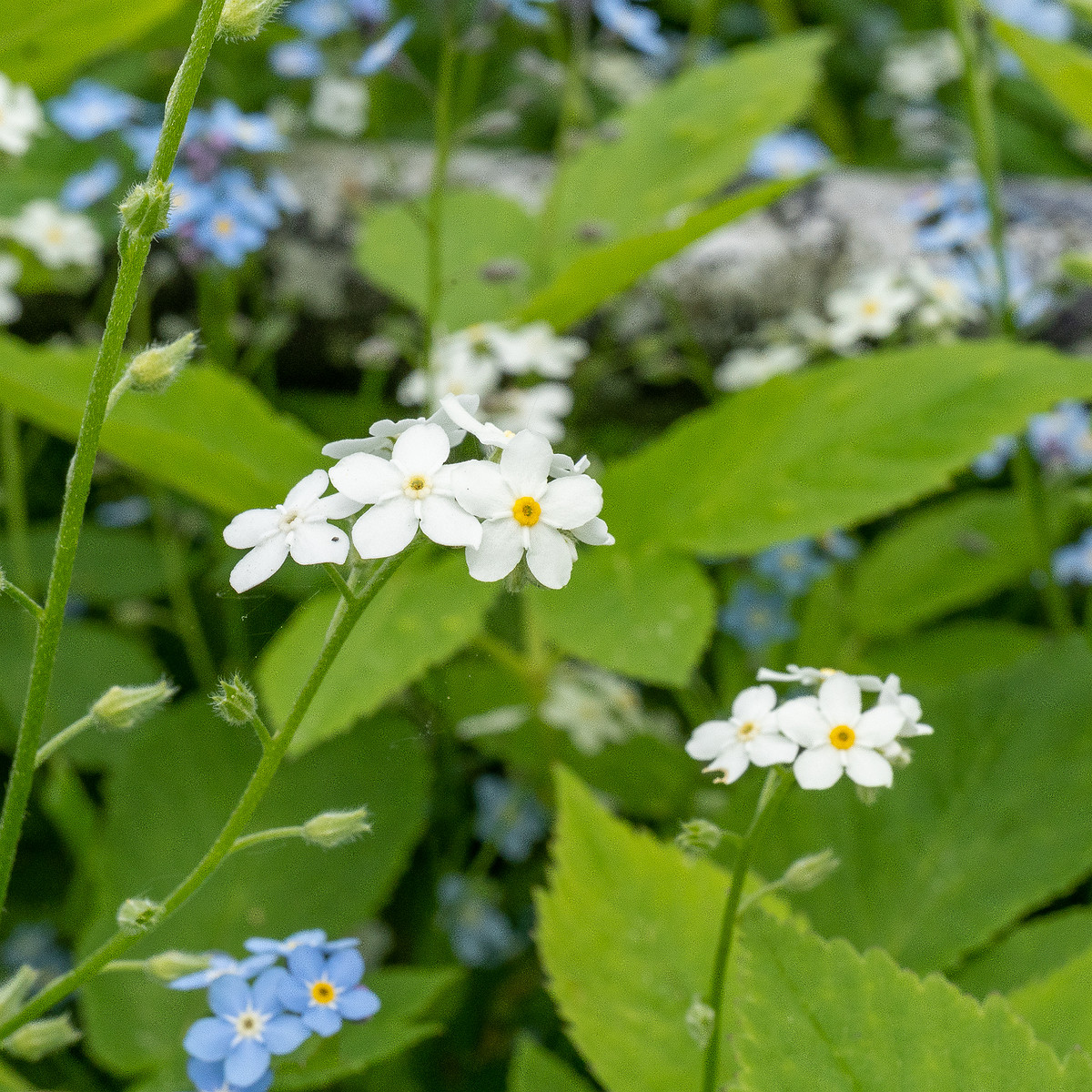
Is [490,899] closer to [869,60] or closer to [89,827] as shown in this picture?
[89,827]

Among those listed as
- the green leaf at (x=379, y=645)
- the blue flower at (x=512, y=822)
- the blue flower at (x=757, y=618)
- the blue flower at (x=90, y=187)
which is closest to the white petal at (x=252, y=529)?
the green leaf at (x=379, y=645)

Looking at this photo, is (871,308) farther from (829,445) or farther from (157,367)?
(157,367)

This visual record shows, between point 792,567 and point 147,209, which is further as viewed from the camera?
point 792,567

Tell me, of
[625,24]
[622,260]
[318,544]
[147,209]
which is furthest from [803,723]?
[625,24]

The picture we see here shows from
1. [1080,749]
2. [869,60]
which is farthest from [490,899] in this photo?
[869,60]

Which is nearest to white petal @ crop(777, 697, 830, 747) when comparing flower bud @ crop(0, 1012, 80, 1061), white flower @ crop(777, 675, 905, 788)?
white flower @ crop(777, 675, 905, 788)

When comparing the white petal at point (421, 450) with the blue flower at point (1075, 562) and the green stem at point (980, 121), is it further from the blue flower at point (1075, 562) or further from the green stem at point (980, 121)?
the blue flower at point (1075, 562)

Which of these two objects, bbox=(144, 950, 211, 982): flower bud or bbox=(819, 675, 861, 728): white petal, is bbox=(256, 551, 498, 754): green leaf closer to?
bbox=(144, 950, 211, 982): flower bud
